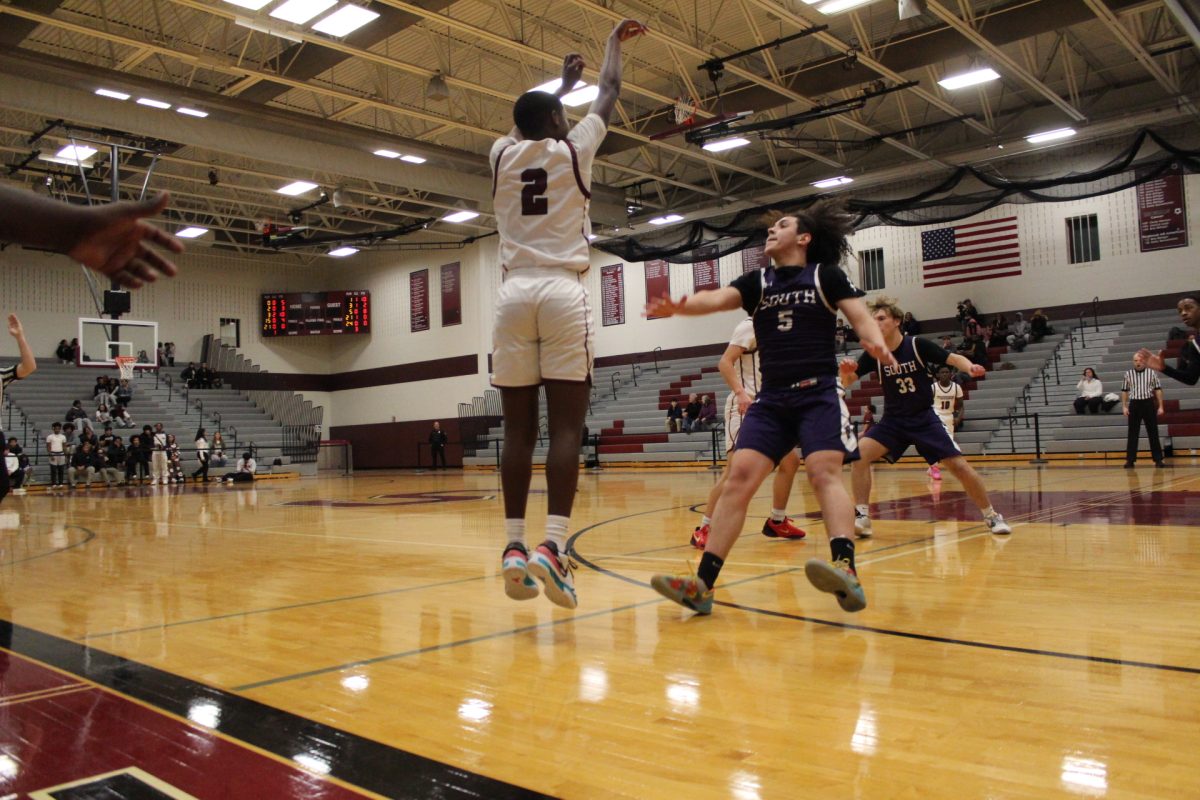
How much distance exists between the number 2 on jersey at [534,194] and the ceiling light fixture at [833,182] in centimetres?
1850

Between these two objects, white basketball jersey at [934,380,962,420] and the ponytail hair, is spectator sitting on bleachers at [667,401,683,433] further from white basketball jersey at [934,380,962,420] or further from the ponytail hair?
the ponytail hair

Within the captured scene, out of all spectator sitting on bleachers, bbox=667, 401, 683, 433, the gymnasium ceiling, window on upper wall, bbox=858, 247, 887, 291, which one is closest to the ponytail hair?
the gymnasium ceiling

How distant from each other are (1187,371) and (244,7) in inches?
471

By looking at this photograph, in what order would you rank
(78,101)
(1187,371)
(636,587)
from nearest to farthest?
(636,587) → (1187,371) → (78,101)

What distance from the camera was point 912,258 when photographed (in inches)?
871

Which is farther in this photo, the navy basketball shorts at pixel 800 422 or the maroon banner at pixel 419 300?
the maroon banner at pixel 419 300

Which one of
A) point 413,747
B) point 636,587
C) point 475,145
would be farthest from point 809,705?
point 475,145

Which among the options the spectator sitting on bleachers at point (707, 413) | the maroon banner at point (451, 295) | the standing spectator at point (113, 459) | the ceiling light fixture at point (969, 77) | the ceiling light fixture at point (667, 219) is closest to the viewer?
the ceiling light fixture at point (969, 77)

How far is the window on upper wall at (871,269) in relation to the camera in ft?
74.4

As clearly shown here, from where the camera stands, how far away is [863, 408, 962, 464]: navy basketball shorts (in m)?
6.00

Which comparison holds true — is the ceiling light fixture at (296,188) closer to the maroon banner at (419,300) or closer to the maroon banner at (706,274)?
the maroon banner at (419,300)

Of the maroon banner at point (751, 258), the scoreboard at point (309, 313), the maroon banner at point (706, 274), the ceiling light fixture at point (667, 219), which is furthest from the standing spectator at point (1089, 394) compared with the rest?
the scoreboard at point (309, 313)

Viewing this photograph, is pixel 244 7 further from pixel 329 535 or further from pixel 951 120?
pixel 951 120

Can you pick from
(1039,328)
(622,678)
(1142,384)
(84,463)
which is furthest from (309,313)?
(622,678)
